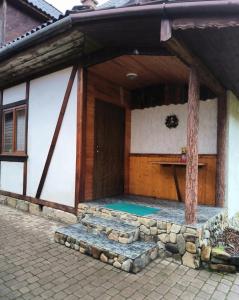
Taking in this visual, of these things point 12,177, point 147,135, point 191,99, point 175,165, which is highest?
point 191,99

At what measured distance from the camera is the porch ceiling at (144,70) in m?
3.80

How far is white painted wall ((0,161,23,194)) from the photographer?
5633mm

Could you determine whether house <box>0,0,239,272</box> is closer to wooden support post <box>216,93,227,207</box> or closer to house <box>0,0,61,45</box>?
wooden support post <box>216,93,227,207</box>

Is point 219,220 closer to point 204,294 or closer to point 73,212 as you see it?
point 204,294

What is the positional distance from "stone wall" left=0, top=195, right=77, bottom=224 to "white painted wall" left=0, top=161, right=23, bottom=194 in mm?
222

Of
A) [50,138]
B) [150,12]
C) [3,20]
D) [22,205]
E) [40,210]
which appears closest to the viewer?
[150,12]

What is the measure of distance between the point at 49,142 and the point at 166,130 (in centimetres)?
229

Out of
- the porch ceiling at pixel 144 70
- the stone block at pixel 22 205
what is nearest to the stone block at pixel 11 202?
the stone block at pixel 22 205

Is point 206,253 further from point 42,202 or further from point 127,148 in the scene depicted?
point 42,202

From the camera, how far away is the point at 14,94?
5.95 metres

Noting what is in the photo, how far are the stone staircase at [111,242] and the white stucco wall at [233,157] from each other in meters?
2.01

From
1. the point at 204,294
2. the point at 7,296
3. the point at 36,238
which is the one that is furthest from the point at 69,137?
the point at 204,294

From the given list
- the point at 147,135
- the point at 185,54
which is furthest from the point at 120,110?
the point at 185,54

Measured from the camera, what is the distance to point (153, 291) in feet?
8.25
